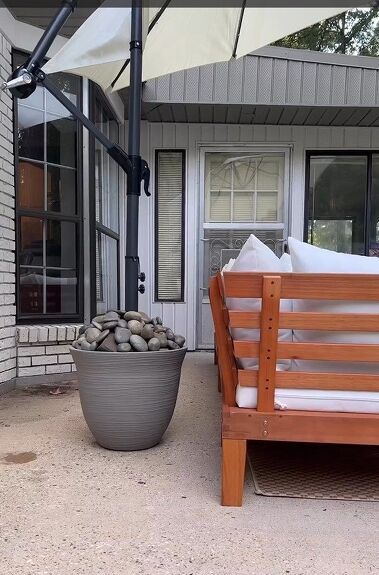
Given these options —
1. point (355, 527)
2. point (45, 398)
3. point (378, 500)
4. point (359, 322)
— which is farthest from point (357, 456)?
point (45, 398)

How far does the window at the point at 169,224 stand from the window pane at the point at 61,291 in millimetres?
1344

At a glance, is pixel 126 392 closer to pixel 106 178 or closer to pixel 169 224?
pixel 106 178

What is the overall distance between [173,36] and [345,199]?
9.07 ft

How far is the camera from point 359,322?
1545 mm

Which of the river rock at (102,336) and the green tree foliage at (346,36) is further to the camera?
the green tree foliage at (346,36)

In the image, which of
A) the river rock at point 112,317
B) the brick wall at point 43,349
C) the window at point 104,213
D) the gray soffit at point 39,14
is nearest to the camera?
the river rock at point 112,317

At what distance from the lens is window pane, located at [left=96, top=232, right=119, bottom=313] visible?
379 cm

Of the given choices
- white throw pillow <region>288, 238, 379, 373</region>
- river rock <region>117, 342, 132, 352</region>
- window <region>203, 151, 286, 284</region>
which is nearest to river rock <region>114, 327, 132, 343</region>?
river rock <region>117, 342, 132, 352</region>

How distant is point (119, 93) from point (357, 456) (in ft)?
11.6

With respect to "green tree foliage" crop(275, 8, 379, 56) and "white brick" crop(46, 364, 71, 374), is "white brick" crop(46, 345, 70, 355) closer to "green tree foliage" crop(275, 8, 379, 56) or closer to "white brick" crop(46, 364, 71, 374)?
"white brick" crop(46, 364, 71, 374)

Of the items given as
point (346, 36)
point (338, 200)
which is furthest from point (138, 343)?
point (346, 36)

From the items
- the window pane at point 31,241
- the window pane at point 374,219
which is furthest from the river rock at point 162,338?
the window pane at point 374,219

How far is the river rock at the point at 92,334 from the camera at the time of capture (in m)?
1.97

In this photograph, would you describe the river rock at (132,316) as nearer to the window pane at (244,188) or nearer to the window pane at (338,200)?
the window pane at (244,188)
